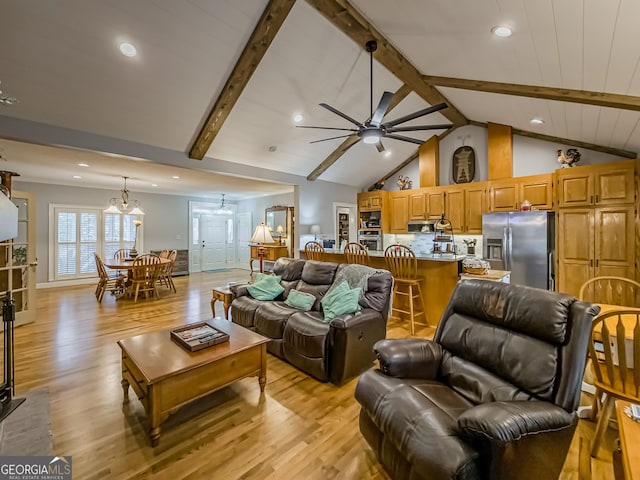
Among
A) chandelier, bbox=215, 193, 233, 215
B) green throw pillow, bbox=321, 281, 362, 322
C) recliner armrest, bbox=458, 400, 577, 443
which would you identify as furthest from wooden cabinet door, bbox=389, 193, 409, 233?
chandelier, bbox=215, 193, 233, 215

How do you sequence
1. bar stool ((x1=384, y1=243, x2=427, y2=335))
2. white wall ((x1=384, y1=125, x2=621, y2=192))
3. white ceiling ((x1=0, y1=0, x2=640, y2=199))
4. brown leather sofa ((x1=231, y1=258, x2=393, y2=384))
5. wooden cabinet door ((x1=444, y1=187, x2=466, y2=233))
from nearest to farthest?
1. white ceiling ((x1=0, y1=0, x2=640, y2=199))
2. brown leather sofa ((x1=231, y1=258, x2=393, y2=384))
3. bar stool ((x1=384, y1=243, x2=427, y2=335))
4. white wall ((x1=384, y1=125, x2=621, y2=192))
5. wooden cabinet door ((x1=444, y1=187, x2=466, y2=233))

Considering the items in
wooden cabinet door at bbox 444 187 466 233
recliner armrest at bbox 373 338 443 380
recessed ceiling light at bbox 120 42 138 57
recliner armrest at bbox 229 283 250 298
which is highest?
recessed ceiling light at bbox 120 42 138 57

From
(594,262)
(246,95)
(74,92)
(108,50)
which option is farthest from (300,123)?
(594,262)

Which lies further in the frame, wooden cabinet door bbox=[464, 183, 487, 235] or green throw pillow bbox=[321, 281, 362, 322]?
wooden cabinet door bbox=[464, 183, 487, 235]

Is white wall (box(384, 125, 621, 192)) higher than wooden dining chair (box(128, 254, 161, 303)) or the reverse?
higher

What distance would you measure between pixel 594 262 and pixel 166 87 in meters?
6.39

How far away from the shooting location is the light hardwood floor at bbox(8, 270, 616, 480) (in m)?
1.71

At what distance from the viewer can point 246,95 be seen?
3.86 metres

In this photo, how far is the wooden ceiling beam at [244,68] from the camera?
9.43 feet

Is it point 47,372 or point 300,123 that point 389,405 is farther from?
point 300,123

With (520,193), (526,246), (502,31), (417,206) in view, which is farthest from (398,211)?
(502,31)

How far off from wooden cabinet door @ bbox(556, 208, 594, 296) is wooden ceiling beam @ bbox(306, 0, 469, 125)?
2817 millimetres

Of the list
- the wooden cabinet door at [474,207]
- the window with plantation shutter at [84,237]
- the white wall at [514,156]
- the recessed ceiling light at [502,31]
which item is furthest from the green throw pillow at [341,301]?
the window with plantation shutter at [84,237]

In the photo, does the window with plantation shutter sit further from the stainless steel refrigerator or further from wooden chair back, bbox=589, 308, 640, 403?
wooden chair back, bbox=589, 308, 640, 403
